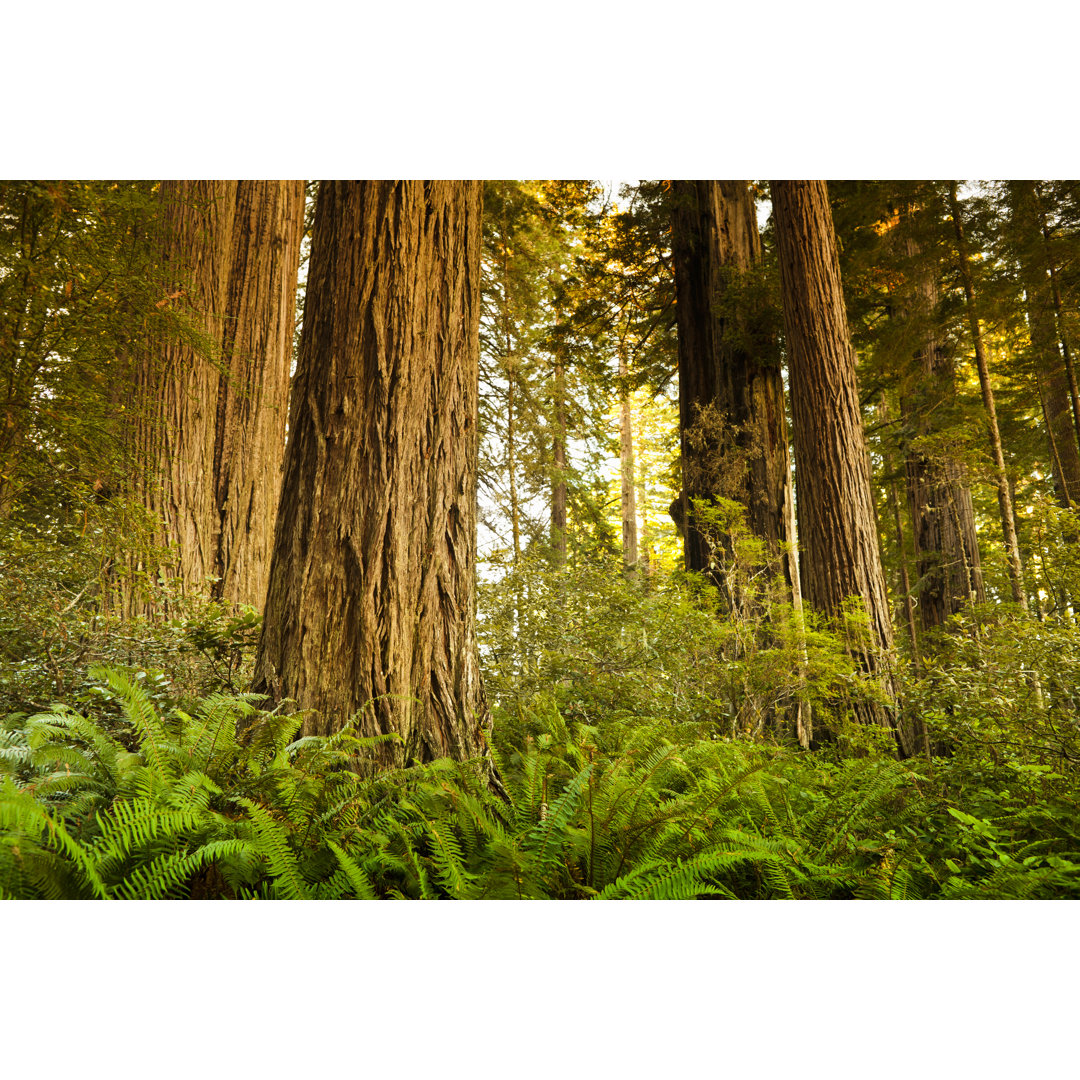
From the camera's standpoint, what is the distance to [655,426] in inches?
668

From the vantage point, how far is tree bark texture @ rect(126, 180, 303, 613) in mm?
5234

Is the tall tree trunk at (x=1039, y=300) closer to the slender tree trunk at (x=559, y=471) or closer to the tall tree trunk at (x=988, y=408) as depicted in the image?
the tall tree trunk at (x=988, y=408)

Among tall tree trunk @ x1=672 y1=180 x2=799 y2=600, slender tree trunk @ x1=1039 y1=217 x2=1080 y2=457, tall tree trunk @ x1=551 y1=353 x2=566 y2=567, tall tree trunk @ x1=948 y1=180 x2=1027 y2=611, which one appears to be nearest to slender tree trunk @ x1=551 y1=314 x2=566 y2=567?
tall tree trunk @ x1=551 y1=353 x2=566 y2=567

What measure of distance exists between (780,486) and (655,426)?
1062 centimetres

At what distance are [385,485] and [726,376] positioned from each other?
5.15 m

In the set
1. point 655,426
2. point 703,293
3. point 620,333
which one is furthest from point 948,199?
point 655,426

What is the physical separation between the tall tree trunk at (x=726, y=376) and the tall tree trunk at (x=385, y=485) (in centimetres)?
338

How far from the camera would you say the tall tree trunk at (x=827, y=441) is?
16.2 feet

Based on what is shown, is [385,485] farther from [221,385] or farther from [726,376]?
A: [726,376]

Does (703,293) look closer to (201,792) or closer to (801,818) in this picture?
(801,818)

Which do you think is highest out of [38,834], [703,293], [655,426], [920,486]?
[655,426]

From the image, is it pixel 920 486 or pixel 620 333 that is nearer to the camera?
pixel 920 486

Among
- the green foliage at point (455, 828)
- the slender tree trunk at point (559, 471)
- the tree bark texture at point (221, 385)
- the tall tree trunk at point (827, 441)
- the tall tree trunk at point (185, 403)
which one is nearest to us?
the green foliage at point (455, 828)

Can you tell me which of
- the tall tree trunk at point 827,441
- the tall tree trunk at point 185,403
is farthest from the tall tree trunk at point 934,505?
the tall tree trunk at point 185,403
